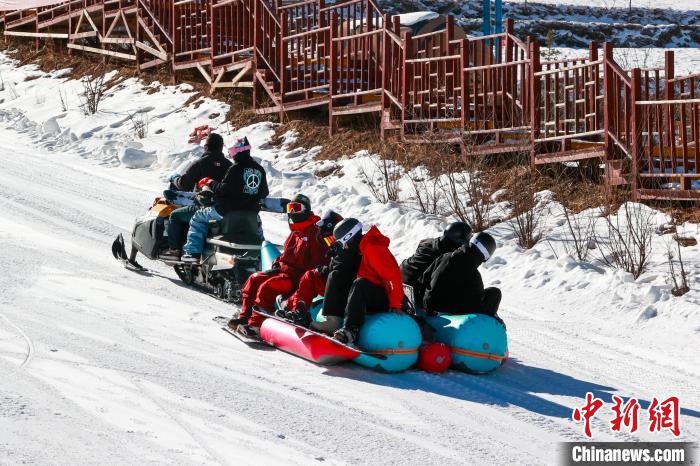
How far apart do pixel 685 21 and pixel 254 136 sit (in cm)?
2566

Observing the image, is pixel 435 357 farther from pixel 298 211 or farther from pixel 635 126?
pixel 635 126

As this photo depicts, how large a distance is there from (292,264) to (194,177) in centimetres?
302

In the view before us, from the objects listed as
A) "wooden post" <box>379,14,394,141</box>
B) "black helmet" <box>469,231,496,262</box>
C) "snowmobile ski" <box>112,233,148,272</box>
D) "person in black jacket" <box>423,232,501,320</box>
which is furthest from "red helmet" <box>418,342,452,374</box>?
"wooden post" <box>379,14,394,141</box>

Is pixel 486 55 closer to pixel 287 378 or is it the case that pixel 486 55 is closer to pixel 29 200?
pixel 29 200

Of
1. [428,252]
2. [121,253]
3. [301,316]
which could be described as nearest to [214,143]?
[121,253]

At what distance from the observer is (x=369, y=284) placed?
9.03 m

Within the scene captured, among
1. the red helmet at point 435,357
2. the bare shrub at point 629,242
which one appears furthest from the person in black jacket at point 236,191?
the bare shrub at point 629,242

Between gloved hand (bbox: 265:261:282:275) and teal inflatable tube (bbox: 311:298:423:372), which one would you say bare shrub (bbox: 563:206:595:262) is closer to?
gloved hand (bbox: 265:261:282:275)

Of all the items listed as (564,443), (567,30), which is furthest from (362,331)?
(567,30)

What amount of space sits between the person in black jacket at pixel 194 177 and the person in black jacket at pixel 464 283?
406 cm

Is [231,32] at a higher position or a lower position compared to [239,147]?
higher

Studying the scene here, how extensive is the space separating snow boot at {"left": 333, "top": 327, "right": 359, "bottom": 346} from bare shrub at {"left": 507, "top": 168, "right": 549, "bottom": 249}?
191 inches

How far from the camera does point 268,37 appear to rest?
2147cm

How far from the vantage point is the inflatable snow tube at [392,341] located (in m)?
8.87
